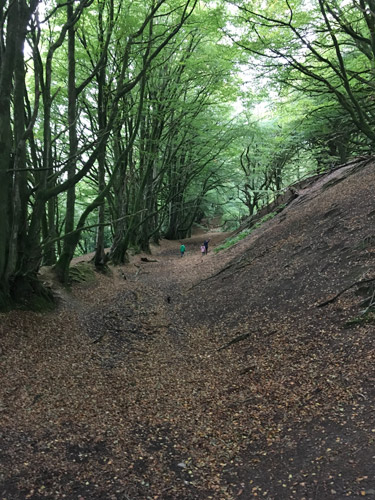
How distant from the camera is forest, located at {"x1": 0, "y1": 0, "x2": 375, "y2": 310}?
704 centimetres

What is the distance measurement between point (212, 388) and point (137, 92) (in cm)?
1199

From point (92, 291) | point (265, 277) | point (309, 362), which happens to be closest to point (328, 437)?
point (309, 362)

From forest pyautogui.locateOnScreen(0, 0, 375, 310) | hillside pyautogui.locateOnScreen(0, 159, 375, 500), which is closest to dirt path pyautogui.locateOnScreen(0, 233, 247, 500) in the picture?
hillside pyautogui.locateOnScreen(0, 159, 375, 500)

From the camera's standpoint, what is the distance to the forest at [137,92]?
7.04 metres

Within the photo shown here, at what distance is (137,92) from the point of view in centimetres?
1348

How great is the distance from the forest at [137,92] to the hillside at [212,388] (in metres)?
2.43

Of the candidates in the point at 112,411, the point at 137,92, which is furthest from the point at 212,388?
the point at 137,92

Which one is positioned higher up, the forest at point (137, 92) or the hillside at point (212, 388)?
the forest at point (137, 92)

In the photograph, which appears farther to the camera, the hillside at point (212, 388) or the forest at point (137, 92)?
the forest at point (137, 92)

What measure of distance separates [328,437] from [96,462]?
7.71 ft

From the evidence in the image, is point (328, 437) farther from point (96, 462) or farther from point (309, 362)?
point (96, 462)

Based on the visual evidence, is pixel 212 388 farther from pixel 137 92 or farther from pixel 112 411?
pixel 137 92

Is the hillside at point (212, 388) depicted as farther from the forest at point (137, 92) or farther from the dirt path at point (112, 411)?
the forest at point (137, 92)

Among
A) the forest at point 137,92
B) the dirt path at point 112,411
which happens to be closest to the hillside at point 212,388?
the dirt path at point 112,411
